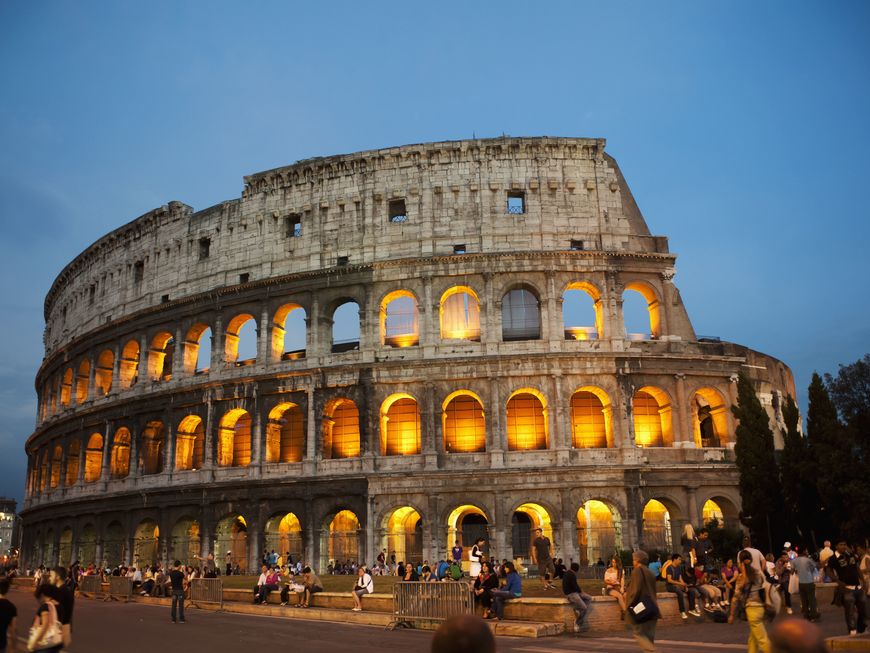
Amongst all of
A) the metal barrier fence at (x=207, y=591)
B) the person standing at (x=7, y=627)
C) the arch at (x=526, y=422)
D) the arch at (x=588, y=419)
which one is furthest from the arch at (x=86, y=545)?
the person standing at (x=7, y=627)

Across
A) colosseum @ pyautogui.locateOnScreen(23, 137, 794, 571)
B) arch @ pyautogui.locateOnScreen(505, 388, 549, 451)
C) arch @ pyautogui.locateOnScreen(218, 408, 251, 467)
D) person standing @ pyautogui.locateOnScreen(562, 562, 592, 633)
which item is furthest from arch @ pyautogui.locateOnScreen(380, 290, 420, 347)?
person standing @ pyautogui.locateOnScreen(562, 562, 592, 633)

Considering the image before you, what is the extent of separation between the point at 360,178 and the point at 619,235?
37.8 ft

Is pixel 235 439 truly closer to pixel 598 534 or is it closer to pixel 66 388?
pixel 66 388

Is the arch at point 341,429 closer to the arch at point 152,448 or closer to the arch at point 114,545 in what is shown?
the arch at point 152,448

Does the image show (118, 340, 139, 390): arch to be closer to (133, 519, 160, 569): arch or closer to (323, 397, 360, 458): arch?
(133, 519, 160, 569): arch

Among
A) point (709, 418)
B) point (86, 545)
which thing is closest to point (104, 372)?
point (86, 545)

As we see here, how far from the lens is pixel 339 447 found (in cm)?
3278

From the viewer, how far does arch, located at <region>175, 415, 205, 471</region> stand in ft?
116

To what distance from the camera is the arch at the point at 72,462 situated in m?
41.1

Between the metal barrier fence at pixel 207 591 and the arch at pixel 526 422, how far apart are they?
13.6 metres

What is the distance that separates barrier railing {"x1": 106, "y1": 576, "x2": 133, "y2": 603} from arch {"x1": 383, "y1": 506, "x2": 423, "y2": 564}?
9.43 metres

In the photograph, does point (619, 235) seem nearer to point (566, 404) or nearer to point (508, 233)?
point (508, 233)

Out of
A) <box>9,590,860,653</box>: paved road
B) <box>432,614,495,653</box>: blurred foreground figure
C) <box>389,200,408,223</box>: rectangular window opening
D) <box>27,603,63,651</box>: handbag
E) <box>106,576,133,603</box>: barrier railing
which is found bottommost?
<box>9,590,860,653</box>: paved road

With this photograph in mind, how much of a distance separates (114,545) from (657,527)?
25.4 meters
